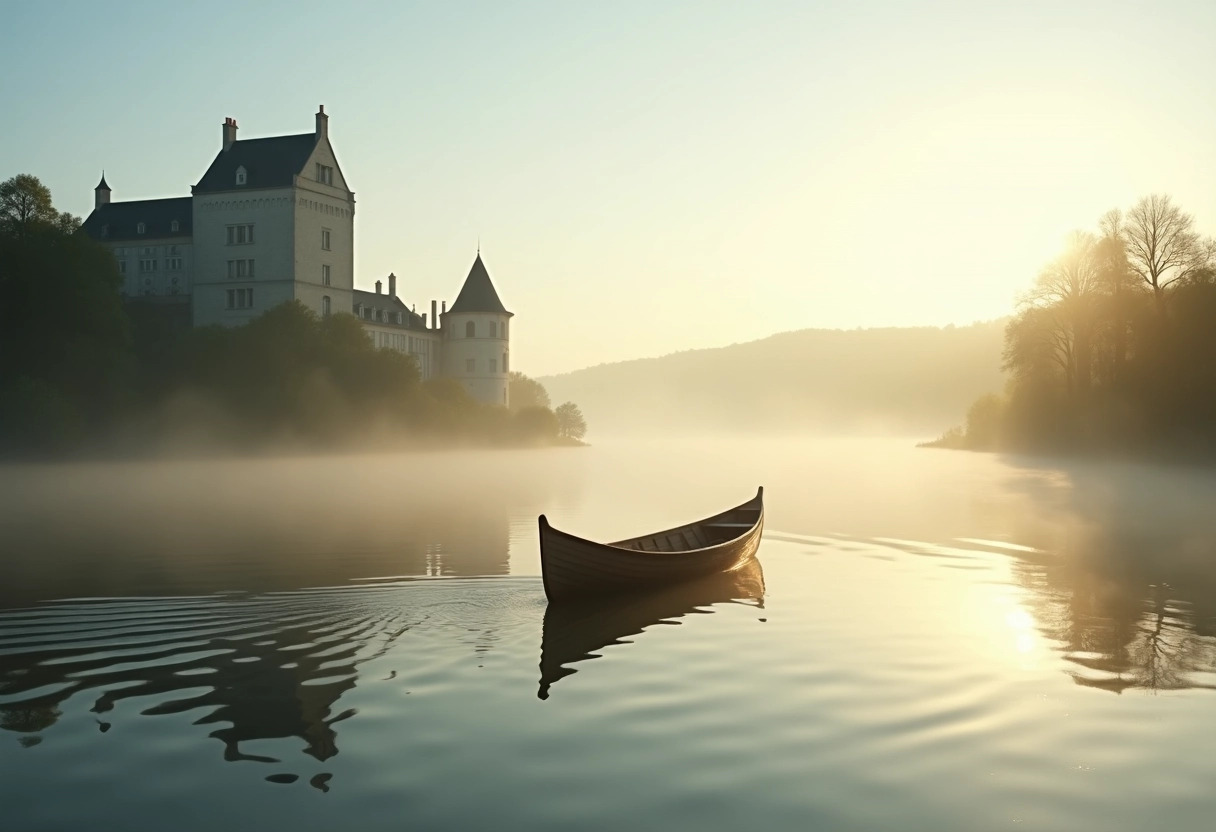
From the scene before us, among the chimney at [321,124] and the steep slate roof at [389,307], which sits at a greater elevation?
the chimney at [321,124]

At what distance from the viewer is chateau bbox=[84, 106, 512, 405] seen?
82.6 meters

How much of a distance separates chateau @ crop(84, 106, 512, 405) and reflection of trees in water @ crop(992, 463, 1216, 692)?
61932mm

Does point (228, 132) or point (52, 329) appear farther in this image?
point (228, 132)

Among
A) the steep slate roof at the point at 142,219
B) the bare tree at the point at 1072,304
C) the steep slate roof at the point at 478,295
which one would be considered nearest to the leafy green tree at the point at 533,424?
the steep slate roof at the point at 478,295

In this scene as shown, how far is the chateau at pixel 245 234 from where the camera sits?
8262cm

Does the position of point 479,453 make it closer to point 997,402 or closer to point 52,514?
point 997,402

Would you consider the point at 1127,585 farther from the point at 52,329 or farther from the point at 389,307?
the point at 389,307

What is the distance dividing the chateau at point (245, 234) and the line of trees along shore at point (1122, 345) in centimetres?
5265

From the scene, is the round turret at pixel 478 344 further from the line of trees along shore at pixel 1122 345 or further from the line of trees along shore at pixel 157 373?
the line of trees along shore at pixel 1122 345

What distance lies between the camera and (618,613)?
1662 cm

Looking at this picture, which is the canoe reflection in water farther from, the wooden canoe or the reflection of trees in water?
the reflection of trees in water

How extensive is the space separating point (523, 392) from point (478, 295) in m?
24.9

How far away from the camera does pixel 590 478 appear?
196 feet

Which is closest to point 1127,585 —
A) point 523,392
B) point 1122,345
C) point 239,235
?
point 1122,345
